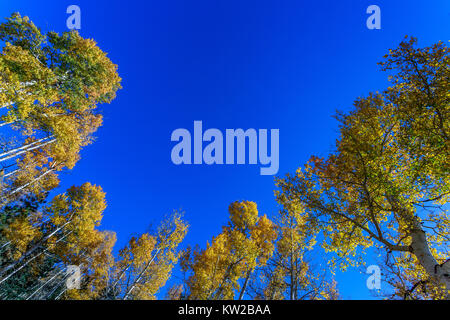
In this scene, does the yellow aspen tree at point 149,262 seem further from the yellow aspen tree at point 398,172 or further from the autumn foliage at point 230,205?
the yellow aspen tree at point 398,172

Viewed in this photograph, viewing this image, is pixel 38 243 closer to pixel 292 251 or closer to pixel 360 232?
pixel 292 251

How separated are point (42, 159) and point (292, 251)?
59.7ft

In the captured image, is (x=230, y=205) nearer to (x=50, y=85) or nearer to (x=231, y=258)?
(x=231, y=258)

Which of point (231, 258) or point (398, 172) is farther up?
point (398, 172)

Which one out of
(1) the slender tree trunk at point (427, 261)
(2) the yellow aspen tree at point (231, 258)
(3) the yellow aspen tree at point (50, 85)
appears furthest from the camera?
(2) the yellow aspen tree at point (231, 258)

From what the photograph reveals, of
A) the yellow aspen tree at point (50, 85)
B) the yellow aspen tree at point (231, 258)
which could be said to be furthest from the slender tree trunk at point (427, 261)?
the yellow aspen tree at point (50, 85)

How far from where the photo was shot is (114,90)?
1340 cm

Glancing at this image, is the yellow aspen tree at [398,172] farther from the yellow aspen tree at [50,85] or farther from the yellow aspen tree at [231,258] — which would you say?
the yellow aspen tree at [50,85]

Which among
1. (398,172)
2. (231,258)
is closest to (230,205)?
(231,258)

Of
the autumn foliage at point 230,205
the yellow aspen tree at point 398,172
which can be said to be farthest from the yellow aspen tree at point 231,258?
the yellow aspen tree at point 398,172

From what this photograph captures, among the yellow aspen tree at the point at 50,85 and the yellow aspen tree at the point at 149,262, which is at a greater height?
the yellow aspen tree at the point at 50,85

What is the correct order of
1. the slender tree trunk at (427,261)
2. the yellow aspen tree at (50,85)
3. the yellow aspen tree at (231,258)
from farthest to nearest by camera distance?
the yellow aspen tree at (231,258), the yellow aspen tree at (50,85), the slender tree trunk at (427,261)

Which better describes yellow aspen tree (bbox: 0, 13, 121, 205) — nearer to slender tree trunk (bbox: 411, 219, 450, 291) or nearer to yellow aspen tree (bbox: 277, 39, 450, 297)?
yellow aspen tree (bbox: 277, 39, 450, 297)

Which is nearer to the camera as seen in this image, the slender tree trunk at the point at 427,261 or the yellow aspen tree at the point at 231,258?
the slender tree trunk at the point at 427,261
